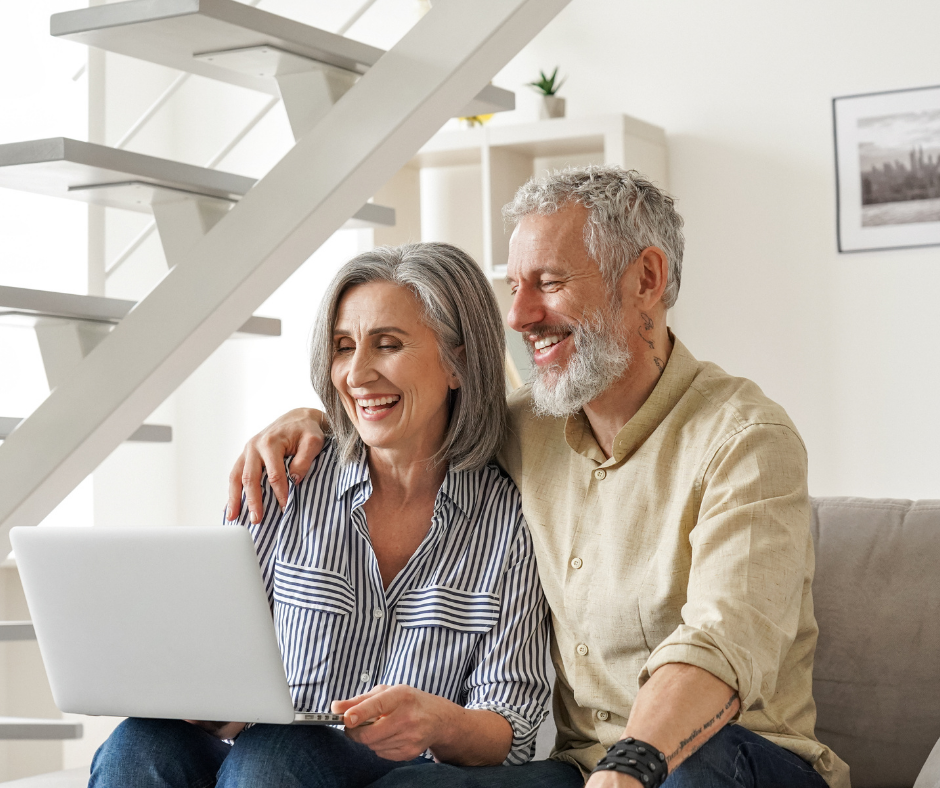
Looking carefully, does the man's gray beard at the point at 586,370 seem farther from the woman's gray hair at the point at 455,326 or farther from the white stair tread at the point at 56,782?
the white stair tread at the point at 56,782

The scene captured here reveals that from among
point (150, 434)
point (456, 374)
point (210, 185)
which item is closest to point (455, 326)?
point (456, 374)

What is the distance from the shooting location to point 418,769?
1.47 meters

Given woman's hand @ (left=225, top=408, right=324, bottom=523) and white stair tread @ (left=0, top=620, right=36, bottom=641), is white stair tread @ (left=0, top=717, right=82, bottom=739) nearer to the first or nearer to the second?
white stair tread @ (left=0, top=620, right=36, bottom=641)

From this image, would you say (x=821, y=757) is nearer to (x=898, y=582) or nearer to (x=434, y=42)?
(x=898, y=582)

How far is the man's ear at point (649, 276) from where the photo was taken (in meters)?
A: 1.75

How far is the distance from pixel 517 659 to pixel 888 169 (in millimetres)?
2711

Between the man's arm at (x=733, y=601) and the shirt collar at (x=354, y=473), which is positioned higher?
the shirt collar at (x=354, y=473)

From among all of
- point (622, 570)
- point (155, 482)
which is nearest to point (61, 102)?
point (155, 482)

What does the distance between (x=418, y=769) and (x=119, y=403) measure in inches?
37.6

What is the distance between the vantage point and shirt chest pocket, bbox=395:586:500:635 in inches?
65.8

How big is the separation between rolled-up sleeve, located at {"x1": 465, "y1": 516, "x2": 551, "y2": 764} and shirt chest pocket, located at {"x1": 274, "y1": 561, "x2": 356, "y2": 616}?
0.69ft

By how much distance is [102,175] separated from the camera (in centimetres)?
201

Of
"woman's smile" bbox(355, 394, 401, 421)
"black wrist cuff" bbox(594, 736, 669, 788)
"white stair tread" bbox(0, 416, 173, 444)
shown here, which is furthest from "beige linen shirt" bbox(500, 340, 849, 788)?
"white stair tread" bbox(0, 416, 173, 444)

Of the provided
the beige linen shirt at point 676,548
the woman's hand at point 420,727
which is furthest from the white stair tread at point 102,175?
the woman's hand at point 420,727
